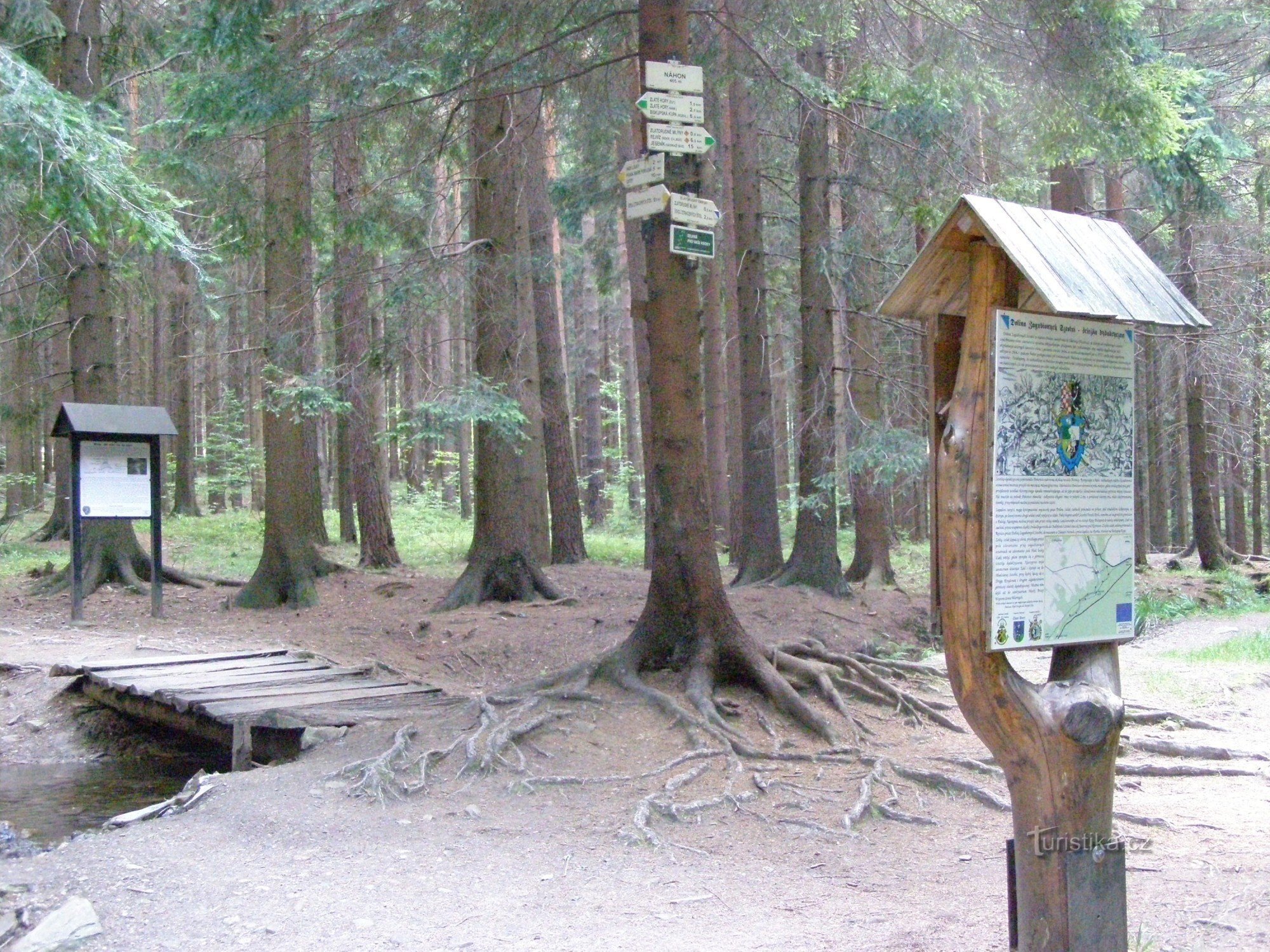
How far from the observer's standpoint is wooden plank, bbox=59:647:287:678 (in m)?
10.8

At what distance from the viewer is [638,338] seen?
721 inches

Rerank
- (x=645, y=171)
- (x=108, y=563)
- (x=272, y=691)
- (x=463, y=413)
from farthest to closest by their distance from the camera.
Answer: (x=108, y=563) → (x=463, y=413) → (x=272, y=691) → (x=645, y=171)

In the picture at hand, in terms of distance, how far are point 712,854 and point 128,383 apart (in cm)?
2600

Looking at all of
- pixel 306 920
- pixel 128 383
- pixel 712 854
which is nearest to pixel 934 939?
pixel 712 854

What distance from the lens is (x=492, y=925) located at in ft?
16.6

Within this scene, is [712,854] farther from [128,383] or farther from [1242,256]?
[128,383]

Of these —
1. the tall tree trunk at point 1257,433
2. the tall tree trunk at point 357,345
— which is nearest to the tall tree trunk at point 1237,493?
the tall tree trunk at point 1257,433

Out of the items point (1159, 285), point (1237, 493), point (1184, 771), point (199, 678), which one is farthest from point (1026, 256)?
point (1237, 493)

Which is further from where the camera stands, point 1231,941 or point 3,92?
point 3,92

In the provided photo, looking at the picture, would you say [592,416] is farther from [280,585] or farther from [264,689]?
[264,689]

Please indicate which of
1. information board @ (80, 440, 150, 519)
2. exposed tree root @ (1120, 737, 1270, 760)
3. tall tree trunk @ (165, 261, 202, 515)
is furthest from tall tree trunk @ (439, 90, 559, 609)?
tall tree trunk @ (165, 261, 202, 515)

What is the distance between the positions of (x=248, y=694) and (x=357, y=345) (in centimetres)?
667

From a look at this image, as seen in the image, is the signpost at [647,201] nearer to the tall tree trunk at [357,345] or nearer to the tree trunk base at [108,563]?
the tall tree trunk at [357,345]

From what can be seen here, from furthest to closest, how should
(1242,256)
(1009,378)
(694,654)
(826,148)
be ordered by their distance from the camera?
(1242,256) < (826,148) < (694,654) < (1009,378)
